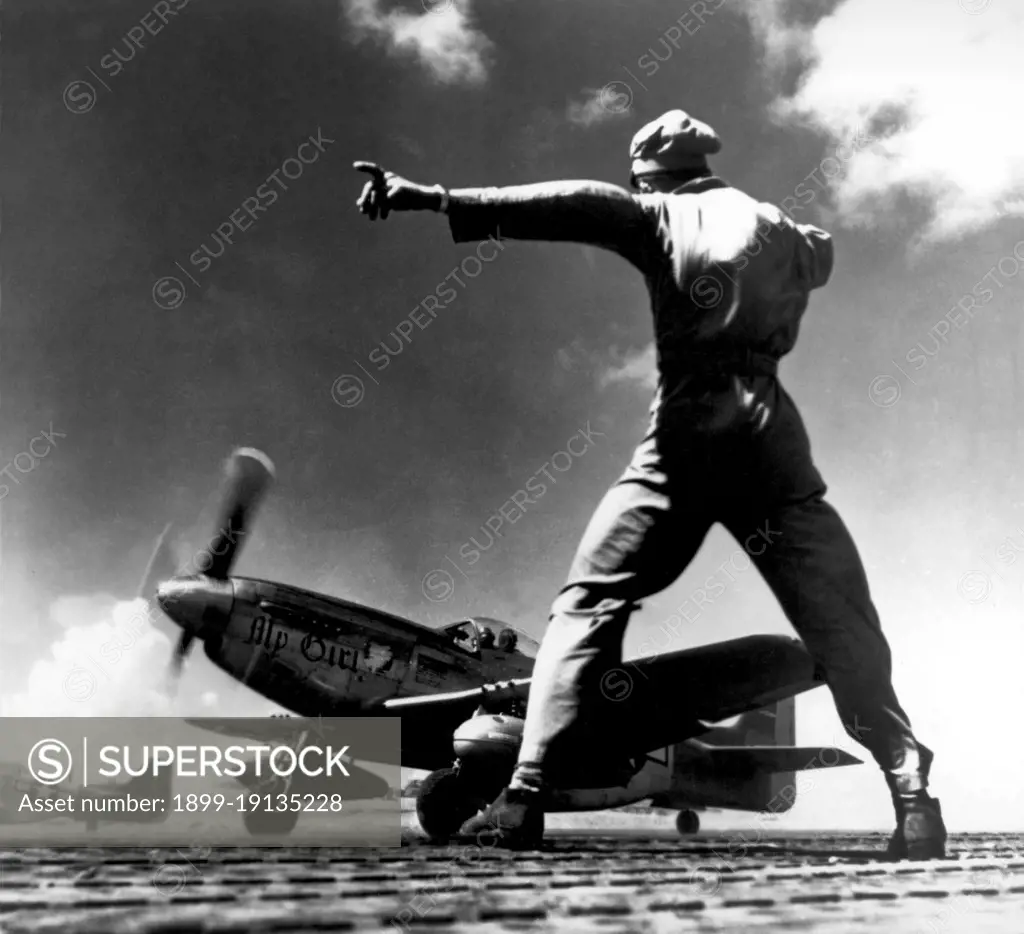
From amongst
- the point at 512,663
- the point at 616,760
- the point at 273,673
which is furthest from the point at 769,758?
the point at 616,760

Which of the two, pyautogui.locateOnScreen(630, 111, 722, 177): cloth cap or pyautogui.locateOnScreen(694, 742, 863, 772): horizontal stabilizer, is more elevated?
pyautogui.locateOnScreen(630, 111, 722, 177): cloth cap

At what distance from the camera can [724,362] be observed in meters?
2.50

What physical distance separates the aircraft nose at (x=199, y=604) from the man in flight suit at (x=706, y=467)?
6.76 m

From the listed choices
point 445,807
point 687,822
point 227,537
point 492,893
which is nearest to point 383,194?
point 492,893

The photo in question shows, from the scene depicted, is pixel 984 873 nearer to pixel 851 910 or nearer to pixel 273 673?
pixel 851 910

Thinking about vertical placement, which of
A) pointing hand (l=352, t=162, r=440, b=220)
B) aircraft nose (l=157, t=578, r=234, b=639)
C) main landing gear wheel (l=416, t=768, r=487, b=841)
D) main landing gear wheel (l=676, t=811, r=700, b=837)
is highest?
pointing hand (l=352, t=162, r=440, b=220)

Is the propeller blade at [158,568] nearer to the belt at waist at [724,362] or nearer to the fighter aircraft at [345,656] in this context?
the fighter aircraft at [345,656]

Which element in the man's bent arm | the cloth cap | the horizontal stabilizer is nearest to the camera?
the man's bent arm

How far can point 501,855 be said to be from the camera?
1976 millimetres

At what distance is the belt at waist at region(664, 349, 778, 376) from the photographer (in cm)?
250

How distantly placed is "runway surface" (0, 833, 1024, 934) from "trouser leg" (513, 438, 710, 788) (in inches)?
11.6

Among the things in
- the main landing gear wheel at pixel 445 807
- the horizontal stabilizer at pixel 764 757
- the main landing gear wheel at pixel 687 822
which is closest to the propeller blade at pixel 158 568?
the main landing gear wheel at pixel 445 807

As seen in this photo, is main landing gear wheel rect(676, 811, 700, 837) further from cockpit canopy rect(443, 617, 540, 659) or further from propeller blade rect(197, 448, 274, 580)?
propeller blade rect(197, 448, 274, 580)

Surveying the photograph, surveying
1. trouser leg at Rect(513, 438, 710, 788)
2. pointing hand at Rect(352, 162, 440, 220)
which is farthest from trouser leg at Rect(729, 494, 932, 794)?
pointing hand at Rect(352, 162, 440, 220)
